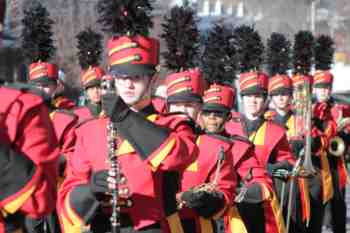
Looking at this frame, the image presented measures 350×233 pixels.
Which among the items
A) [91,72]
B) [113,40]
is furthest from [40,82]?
[113,40]

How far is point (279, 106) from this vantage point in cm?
1236

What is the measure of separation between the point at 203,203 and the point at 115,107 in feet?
4.04

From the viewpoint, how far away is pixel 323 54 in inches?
621

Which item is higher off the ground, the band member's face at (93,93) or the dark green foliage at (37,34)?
the dark green foliage at (37,34)

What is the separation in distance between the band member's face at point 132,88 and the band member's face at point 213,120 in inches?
94.1

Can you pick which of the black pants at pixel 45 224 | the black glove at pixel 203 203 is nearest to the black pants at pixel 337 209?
the black pants at pixel 45 224

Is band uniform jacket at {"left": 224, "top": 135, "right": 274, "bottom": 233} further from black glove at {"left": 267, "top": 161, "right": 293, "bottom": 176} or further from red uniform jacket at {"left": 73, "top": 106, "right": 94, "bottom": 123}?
red uniform jacket at {"left": 73, "top": 106, "right": 94, "bottom": 123}

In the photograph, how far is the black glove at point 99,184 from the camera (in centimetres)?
509

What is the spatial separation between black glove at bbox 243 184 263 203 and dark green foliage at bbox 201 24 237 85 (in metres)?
1.34

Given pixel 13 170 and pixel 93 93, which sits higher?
pixel 93 93

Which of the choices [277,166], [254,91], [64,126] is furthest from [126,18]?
[254,91]

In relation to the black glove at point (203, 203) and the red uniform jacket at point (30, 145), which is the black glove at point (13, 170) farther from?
the black glove at point (203, 203)

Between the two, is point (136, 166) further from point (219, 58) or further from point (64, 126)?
point (219, 58)

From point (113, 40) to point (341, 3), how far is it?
→ 1453 inches
